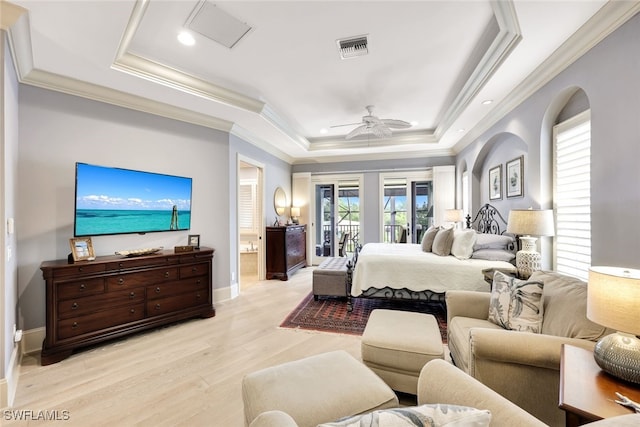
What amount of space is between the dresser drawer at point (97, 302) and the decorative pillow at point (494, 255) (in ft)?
12.6

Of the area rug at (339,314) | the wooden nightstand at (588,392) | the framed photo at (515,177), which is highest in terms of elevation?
the framed photo at (515,177)

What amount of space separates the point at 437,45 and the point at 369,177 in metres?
4.01

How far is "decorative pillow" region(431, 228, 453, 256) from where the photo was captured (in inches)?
137

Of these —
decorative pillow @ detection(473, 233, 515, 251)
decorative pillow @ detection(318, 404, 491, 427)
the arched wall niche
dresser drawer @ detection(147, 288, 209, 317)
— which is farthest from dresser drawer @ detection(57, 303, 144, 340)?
the arched wall niche

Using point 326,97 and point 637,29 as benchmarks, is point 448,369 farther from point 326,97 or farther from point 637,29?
point 326,97

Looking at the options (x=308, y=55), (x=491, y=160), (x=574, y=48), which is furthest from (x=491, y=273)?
(x=308, y=55)

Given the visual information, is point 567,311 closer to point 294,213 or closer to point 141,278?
point 141,278

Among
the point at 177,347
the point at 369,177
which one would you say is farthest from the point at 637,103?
the point at 369,177

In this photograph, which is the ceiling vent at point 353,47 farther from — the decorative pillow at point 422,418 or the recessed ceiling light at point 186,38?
the decorative pillow at point 422,418

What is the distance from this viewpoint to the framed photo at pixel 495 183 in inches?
159

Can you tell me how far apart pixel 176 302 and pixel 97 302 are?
2.45 feet

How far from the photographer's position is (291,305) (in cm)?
386

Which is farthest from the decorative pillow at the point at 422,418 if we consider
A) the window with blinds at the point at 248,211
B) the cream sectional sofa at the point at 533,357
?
the window with blinds at the point at 248,211

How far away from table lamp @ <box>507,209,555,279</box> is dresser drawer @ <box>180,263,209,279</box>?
3430 mm
